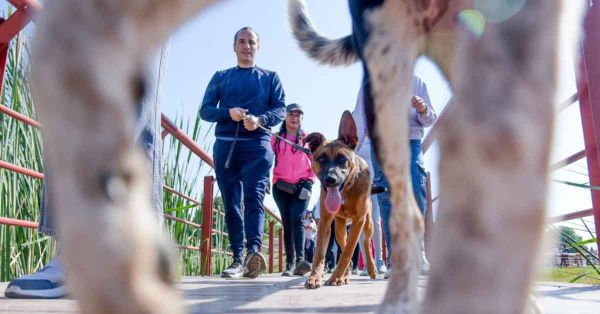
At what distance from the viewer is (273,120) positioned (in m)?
4.70

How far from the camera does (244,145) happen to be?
4699mm

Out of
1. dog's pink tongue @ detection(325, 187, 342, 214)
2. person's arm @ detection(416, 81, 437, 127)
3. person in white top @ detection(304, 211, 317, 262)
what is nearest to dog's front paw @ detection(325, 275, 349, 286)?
dog's pink tongue @ detection(325, 187, 342, 214)

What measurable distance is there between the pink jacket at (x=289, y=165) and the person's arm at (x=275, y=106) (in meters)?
0.89

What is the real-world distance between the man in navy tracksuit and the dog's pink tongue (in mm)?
528

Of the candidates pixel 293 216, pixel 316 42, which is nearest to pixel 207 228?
pixel 293 216

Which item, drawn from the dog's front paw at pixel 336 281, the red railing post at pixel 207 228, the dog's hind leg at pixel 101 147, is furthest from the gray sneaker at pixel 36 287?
the red railing post at pixel 207 228

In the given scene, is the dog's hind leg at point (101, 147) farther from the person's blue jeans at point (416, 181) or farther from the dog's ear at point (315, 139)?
the dog's ear at point (315, 139)

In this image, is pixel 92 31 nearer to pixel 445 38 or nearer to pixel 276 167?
pixel 445 38

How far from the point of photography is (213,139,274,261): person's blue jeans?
4.70m

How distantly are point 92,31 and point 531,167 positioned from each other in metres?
0.43

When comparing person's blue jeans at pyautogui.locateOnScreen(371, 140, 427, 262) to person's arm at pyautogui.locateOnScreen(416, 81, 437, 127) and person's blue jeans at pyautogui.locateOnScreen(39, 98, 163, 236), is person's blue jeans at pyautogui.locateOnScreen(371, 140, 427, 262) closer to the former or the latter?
person's arm at pyautogui.locateOnScreen(416, 81, 437, 127)

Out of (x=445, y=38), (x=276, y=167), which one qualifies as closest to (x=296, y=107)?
(x=276, y=167)

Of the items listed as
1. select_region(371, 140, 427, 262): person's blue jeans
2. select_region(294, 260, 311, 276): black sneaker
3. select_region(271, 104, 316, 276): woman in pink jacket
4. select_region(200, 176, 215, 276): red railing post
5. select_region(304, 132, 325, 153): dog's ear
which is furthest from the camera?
select_region(200, 176, 215, 276): red railing post

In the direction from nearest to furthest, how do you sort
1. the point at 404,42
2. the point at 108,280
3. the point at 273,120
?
the point at 108,280, the point at 404,42, the point at 273,120
